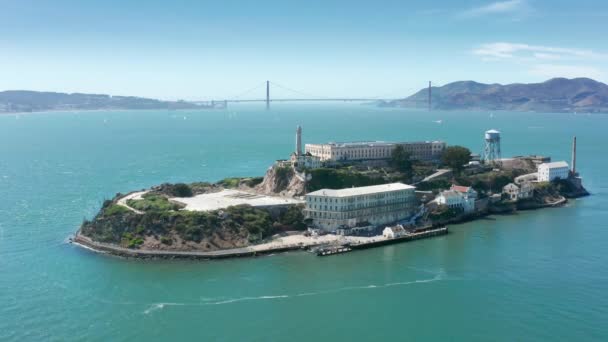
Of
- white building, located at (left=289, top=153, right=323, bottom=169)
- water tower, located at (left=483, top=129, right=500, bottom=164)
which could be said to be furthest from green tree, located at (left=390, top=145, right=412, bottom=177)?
water tower, located at (left=483, top=129, right=500, bottom=164)

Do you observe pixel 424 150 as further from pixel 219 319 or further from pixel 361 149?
pixel 219 319

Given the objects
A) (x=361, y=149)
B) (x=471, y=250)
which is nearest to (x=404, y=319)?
(x=471, y=250)

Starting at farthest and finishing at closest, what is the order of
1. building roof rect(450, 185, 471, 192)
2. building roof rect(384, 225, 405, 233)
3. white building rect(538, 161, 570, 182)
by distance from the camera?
white building rect(538, 161, 570, 182) → building roof rect(450, 185, 471, 192) → building roof rect(384, 225, 405, 233)

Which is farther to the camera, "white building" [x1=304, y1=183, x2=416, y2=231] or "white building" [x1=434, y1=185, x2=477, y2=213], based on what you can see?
"white building" [x1=434, y1=185, x2=477, y2=213]

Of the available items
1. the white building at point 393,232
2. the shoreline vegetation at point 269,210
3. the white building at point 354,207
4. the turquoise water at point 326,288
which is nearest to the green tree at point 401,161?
the shoreline vegetation at point 269,210

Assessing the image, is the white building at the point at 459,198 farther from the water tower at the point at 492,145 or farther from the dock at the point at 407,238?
the water tower at the point at 492,145

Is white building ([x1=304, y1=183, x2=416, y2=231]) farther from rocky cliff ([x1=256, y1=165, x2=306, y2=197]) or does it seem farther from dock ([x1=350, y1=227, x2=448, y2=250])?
rocky cliff ([x1=256, y1=165, x2=306, y2=197])
